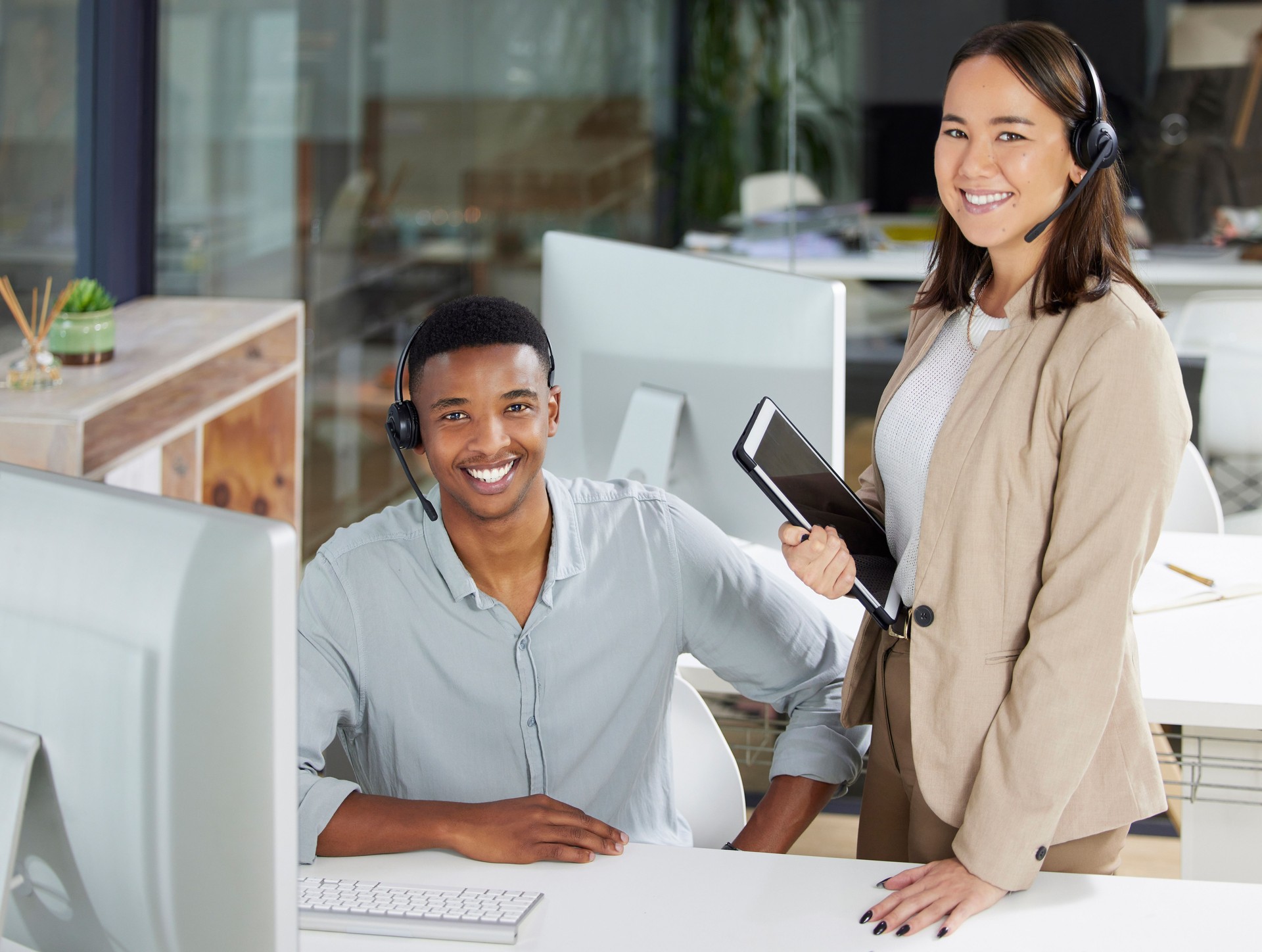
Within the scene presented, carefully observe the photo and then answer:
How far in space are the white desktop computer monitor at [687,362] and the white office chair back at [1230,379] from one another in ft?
6.76

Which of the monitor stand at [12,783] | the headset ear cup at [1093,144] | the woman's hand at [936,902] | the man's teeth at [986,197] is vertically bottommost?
the woman's hand at [936,902]

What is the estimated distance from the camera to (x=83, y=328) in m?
2.69

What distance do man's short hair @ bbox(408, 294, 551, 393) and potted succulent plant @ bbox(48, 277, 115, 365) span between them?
154 centimetres

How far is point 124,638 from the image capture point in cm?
72

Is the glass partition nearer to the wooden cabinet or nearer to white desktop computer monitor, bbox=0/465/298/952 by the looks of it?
the wooden cabinet

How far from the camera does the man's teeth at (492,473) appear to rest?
135 centimetres

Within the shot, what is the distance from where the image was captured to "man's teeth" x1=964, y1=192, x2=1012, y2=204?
126 cm

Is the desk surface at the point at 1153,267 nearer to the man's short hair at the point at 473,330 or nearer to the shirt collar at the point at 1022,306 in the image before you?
the man's short hair at the point at 473,330

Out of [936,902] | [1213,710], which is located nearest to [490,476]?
[936,902]

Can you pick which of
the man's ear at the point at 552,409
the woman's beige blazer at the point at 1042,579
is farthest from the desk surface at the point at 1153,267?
the woman's beige blazer at the point at 1042,579

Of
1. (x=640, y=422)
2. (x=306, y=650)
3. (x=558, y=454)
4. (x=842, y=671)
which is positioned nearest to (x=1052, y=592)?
(x=842, y=671)

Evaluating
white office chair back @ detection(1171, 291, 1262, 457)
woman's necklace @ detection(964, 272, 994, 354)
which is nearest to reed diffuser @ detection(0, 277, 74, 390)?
woman's necklace @ detection(964, 272, 994, 354)

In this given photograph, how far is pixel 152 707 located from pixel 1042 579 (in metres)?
0.78

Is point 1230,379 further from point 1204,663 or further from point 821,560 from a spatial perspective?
point 821,560
